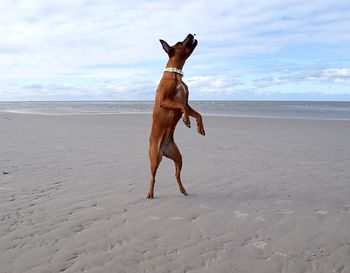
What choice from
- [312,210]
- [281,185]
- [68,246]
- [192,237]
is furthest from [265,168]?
[68,246]

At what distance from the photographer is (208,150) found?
10.3 m

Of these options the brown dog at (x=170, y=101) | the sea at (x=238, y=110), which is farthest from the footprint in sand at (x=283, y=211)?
the sea at (x=238, y=110)

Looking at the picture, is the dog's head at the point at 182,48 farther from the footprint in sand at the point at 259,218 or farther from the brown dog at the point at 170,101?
the footprint in sand at the point at 259,218

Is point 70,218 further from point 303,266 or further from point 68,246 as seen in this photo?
point 303,266

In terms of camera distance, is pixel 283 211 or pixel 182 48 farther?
pixel 182 48

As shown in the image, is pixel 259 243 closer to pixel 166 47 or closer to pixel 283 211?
pixel 283 211

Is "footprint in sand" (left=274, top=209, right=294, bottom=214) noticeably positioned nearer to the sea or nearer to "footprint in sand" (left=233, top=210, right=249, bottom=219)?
"footprint in sand" (left=233, top=210, right=249, bottom=219)

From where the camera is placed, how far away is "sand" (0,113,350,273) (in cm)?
368

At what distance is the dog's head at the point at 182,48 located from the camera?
529cm

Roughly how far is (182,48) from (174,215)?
233cm

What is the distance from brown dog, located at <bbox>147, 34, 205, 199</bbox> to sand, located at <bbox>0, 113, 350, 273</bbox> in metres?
0.88

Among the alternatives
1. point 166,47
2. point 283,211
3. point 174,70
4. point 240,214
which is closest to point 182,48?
point 166,47

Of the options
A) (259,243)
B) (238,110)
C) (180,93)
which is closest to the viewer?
(259,243)

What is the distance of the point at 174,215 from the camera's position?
4926mm
